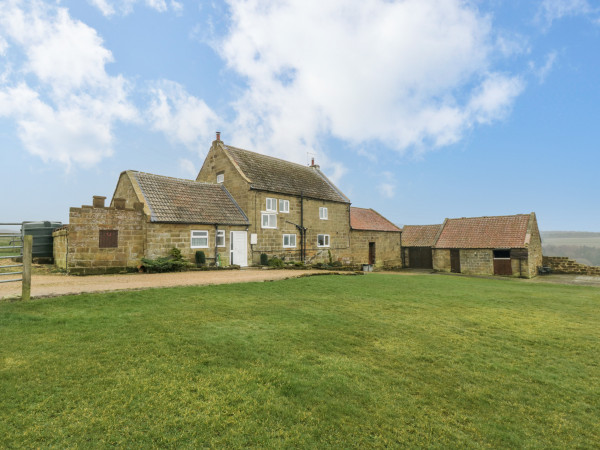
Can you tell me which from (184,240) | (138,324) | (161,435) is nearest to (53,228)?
(184,240)

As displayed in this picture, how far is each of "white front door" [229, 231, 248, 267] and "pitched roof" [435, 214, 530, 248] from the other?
22.1 meters

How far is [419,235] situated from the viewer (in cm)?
3906

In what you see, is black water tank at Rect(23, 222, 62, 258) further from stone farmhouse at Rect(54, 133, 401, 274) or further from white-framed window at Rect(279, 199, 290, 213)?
white-framed window at Rect(279, 199, 290, 213)

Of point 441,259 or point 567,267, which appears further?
point 441,259

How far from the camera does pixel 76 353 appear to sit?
17.5 ft

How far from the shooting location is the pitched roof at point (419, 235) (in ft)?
123

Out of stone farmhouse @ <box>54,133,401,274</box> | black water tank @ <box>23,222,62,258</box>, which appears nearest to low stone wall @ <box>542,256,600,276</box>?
stone farmhouse @ <box>54,133,401,274</box>

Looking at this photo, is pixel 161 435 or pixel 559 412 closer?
pixel 161 435

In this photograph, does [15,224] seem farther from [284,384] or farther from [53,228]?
[53,228]

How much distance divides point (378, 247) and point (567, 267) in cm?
1896

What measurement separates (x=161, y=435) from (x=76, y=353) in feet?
9.72

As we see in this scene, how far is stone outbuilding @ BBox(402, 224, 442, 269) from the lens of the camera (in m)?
37.1

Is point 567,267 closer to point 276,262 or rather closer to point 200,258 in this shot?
point 276,262

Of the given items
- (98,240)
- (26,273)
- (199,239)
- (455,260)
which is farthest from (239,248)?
(455,260)
